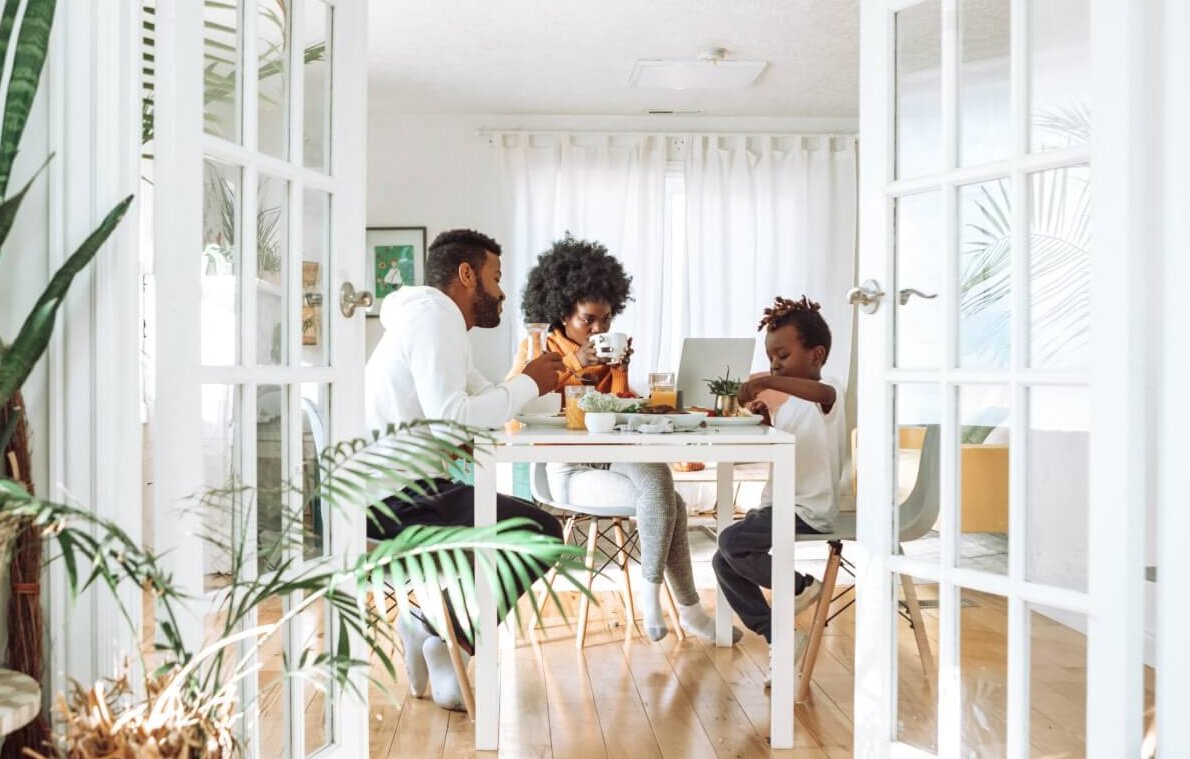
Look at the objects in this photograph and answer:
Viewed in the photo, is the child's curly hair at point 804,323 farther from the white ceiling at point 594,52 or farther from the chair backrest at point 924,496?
the white ceiling at point 594,52

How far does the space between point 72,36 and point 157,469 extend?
617 millimetres

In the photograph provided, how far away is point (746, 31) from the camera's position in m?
4.90

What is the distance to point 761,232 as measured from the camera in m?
6.57

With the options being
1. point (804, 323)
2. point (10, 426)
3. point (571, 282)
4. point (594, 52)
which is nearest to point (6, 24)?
point (10, 426)

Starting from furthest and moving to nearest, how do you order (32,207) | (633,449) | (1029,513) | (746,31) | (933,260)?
1. (746,31)
2. (633,449)
3. (933,260)
4. (1029,513)
5. (32,207)

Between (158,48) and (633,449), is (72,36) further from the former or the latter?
(633,449)

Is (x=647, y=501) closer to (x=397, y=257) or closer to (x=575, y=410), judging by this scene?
(x=575, y=410)

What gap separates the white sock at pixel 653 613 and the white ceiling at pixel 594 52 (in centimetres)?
244

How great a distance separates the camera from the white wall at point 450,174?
21.0 ft

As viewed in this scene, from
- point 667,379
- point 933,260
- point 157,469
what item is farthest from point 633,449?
point 157,469

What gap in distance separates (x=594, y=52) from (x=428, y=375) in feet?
9.38

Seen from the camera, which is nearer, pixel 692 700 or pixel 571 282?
pixel 692 700

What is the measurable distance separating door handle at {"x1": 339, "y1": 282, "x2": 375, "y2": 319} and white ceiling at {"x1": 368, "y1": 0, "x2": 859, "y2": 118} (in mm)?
2793

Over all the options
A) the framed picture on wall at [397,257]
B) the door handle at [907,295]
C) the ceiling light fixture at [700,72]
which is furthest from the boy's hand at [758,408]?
the framed picture on wall at [397,257]
